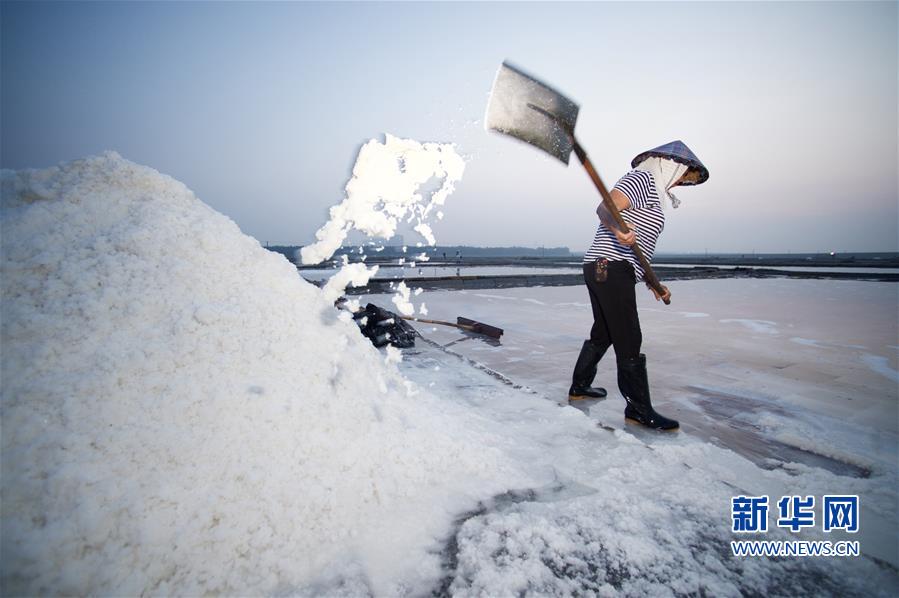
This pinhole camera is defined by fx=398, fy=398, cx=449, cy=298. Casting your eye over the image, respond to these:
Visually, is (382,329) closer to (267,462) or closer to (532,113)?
(532,113)

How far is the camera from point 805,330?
5.80 metres

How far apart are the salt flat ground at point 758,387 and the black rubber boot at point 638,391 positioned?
4.3 inches

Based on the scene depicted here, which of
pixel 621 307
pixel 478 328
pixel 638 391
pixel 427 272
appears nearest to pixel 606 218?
pixel 621 307

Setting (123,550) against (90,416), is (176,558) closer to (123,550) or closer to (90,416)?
(123,550)

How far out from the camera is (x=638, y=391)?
247cm

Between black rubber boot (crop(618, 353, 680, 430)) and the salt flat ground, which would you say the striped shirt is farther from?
the salt flat ground

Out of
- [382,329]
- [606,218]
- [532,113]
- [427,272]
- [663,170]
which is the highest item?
[532,113]

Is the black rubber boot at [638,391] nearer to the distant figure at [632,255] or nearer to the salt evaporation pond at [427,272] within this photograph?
the distant figure at [632,255]

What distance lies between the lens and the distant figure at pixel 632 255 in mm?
2471

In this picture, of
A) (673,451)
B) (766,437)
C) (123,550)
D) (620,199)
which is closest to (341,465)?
(123,550)

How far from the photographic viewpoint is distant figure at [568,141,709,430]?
2471mm

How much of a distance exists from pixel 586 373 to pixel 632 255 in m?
0.93

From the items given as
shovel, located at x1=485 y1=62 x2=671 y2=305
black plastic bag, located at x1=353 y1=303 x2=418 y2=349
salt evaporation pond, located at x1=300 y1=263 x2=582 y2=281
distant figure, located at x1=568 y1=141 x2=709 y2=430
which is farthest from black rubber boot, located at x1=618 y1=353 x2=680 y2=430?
salt evaporation pond, located at x1=300 y1=263 x2=582 y2=281

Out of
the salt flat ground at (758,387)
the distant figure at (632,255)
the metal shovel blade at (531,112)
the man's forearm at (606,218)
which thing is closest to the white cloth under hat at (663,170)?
the distant figure at (632,255)
